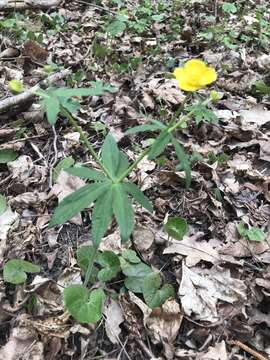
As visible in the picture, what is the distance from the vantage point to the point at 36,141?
115 inches

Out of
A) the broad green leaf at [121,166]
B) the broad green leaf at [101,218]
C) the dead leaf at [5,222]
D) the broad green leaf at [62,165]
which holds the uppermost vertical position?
the broad green leaf at [121,166]

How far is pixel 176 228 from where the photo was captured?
2197 millimetres

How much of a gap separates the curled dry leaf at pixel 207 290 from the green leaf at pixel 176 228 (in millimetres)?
152

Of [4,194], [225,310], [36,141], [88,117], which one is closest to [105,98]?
[88,117]

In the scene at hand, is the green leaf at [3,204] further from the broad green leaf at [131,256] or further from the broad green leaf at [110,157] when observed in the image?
the broad green leaf at [110,157]

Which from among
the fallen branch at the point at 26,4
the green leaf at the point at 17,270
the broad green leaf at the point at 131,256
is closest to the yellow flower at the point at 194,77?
the broad green leaf at the point at 131,256

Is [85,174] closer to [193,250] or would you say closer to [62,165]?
[193,250]

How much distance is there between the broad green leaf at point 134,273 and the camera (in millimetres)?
2061

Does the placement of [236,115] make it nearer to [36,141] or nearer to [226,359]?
[36,141]

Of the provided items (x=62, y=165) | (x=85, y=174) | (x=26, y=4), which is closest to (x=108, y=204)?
(x=85, y=174)

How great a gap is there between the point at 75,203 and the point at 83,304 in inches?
20.8

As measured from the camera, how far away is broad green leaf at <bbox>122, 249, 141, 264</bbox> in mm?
2148

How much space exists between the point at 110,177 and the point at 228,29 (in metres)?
3.36

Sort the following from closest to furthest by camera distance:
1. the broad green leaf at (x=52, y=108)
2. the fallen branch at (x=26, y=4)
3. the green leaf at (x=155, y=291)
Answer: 1. the broad green leaf at (x=52, y=108)
2. the green leaf at (x=155, y=291)
3. the fallen branch at (x=26, y=4)
